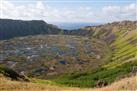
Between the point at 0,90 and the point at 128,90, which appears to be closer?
the point at 128,90

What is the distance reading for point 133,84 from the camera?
96.7 feet

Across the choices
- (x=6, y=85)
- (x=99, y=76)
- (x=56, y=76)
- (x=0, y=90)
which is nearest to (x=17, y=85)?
(x=6, y=85)

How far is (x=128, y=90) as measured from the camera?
2823 cm

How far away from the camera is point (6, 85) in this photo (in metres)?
36.2

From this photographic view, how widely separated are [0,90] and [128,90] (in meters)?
14.2

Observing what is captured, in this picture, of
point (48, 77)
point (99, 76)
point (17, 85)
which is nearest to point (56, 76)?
point (48, 77)

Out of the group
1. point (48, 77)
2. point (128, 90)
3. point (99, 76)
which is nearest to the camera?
point (128, 90)

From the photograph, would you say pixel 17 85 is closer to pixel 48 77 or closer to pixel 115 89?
pixel 115 89

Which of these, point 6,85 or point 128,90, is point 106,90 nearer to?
point 128,90

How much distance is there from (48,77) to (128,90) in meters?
173

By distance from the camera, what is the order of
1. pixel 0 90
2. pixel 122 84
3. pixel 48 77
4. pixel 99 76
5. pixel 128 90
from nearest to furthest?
pixel 128 90
pixel 122 84
pixel 0 90
pixel 99 76
pixel 48 77

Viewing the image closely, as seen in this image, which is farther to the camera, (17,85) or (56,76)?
(56,76)

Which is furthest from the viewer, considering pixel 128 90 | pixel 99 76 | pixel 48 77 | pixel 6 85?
pixel 48 77

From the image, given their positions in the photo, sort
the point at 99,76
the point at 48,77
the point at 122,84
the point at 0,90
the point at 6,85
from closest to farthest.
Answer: the point at 122,84 → the point at 0,90 → the point at 6,85 → the point at 99,76 → the point at 48,77
